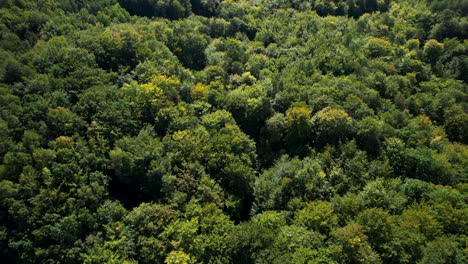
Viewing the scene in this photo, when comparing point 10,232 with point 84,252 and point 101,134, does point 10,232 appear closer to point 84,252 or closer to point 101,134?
point 84,252

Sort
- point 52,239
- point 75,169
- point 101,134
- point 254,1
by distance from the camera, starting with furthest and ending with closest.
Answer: point 254,1
point 101,134
point 75,169
point 52,239

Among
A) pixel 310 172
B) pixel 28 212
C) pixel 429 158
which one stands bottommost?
pixel 28 212

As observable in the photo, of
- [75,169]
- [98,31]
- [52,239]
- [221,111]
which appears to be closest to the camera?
[52,239]

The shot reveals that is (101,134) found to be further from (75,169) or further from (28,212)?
(28,212)

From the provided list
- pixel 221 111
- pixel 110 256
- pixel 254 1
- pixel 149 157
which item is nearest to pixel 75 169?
pixel 149 157

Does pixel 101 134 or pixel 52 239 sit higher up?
pixel 101 134

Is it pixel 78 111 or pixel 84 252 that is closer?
pixel 84 252
